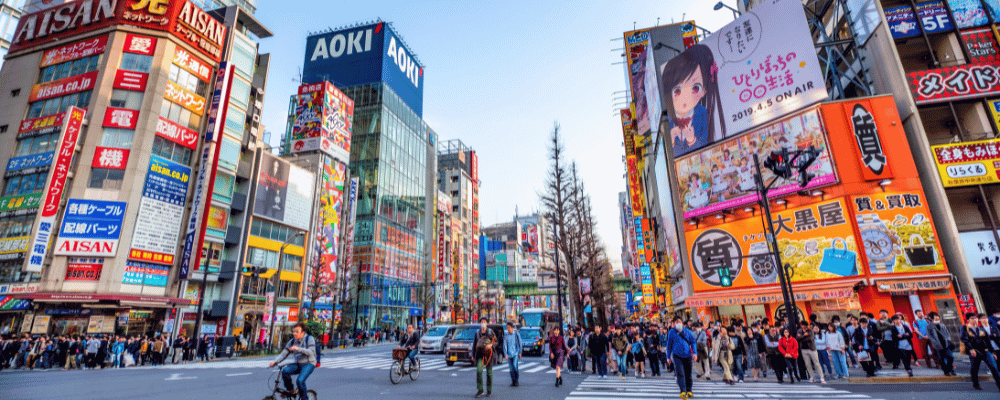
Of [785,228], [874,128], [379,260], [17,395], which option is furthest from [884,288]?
[379,260]

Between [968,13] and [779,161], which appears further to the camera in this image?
[968,13]

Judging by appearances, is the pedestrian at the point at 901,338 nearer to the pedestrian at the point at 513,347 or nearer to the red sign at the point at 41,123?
the pedestrian at the point at 513,347

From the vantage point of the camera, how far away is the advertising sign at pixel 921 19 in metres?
23.9

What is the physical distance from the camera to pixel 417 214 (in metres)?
73.6

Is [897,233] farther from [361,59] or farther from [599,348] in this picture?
[361,59]

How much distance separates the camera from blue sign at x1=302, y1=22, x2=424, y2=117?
232ft

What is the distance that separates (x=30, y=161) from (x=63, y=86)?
233 inches

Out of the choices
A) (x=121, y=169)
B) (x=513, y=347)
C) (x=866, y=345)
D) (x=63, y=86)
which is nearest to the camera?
(x=513, y=347)

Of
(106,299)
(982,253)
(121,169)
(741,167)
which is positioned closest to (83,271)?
(106,299)

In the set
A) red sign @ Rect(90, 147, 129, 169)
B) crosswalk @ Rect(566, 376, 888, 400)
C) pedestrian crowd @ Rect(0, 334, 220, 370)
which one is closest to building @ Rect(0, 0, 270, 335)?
red sign @ Rect(90, 147, 129, 169)

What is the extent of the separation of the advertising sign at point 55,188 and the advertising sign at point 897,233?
145 ft

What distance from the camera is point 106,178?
30.6 m

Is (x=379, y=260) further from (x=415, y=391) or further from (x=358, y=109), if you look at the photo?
(x=415, y=391)

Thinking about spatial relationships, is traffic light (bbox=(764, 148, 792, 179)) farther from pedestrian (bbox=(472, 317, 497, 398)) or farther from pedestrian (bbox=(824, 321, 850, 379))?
pedestrian (bbox=(472, 317, 497, 398))
